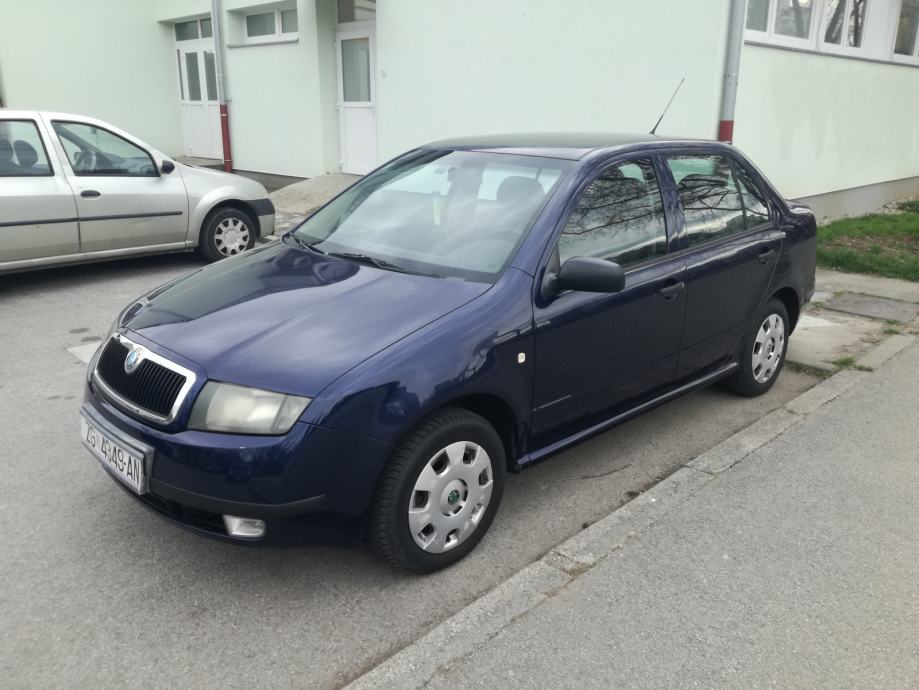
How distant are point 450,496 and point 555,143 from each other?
1962 millimetres

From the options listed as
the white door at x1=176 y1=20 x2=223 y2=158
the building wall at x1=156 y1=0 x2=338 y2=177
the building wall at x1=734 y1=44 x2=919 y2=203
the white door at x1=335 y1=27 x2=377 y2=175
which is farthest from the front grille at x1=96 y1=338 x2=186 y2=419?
the white door at x1=176 y1=20 x2=223 y2=158

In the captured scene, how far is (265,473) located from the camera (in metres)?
2.67

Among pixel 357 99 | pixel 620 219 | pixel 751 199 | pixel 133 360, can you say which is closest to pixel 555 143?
pixel 620 219

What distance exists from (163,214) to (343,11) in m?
→ 6.61

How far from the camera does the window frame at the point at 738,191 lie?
13.5 feet

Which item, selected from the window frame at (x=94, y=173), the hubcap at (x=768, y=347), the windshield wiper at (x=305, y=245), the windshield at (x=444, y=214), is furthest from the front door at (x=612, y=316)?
the window frame at (x=94, y=173)

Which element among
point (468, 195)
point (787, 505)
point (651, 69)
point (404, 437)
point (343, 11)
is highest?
point (343, 11)

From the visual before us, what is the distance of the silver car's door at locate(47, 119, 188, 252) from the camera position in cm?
724

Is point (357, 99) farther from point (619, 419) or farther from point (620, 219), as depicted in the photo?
point (619, 419)

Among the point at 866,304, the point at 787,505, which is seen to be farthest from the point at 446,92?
the point at 787,505

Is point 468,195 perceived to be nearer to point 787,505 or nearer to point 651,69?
point 787,505

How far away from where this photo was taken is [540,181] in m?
3.68

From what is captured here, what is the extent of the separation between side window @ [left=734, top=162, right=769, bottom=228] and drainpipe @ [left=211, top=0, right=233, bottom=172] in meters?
12.0

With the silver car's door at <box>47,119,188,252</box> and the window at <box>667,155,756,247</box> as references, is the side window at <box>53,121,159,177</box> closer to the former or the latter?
the silver car's door at <box>47,119,188,252</box>
